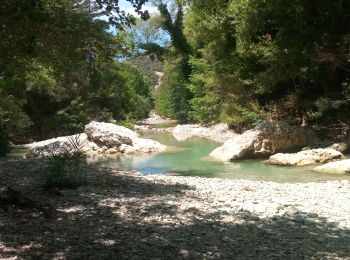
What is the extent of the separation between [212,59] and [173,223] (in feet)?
70.9

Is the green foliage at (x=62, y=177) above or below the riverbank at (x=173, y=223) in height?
above

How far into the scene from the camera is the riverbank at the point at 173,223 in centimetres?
470

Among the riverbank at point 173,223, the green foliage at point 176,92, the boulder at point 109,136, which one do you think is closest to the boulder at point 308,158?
the riverbank at point 173,223

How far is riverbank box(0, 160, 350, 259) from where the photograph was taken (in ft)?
15.4

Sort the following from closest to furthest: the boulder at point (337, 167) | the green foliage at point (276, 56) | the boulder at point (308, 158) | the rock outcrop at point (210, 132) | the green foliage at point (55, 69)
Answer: the green foliage at point (55, 69), the boulder at point (337, 167), the boulder at point (308, 158), the green foliage at point (276, 56), the rock outcrop at point (210, 132)

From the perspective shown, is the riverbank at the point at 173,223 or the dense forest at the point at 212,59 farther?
the dense forest at the point at 212,59

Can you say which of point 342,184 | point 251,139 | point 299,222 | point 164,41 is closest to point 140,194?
point 299,222

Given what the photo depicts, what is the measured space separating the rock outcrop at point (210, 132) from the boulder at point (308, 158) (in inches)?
386

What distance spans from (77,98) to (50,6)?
20.9 m

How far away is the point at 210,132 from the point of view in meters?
29.5

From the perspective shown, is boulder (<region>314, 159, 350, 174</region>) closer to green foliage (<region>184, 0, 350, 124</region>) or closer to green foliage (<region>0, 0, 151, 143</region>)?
green foliage (<region>184, 0, 350, 124</region>)

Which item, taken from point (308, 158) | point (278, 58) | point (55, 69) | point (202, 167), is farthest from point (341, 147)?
point (55, 69)

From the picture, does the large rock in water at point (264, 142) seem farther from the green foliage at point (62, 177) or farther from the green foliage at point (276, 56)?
the green foliage at point (62, 177)

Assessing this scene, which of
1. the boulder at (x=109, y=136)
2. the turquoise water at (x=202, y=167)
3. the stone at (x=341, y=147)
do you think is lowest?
the turquoise water at (x=202, y=167)
